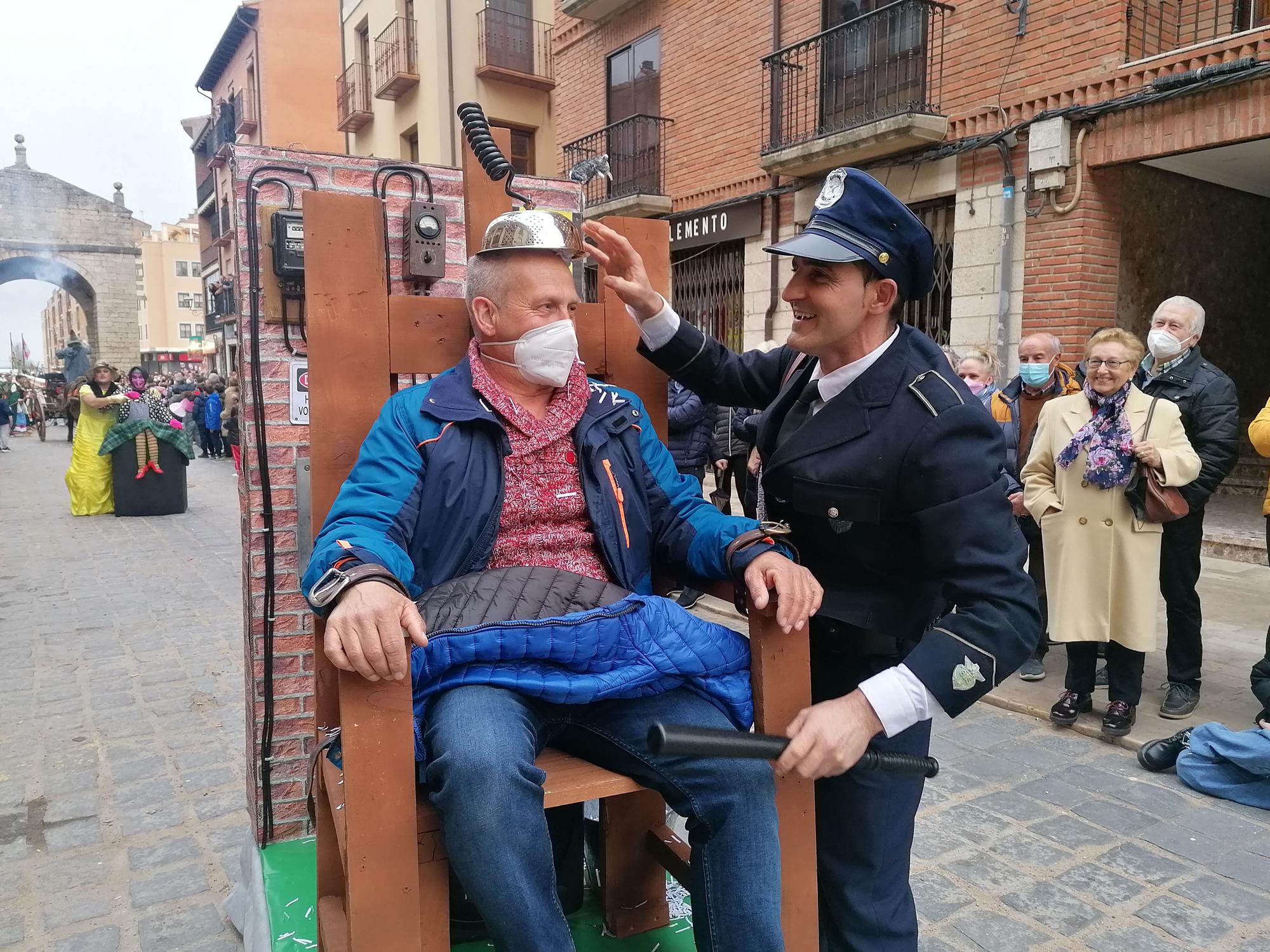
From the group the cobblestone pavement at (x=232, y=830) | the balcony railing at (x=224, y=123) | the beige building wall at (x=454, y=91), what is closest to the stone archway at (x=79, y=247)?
the balcony railing at (x=224, y=123)

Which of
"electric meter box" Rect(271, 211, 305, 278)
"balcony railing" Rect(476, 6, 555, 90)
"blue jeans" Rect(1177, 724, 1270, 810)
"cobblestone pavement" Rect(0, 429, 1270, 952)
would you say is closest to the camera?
"electric meter box" Rect(271, 211, 305, 278)

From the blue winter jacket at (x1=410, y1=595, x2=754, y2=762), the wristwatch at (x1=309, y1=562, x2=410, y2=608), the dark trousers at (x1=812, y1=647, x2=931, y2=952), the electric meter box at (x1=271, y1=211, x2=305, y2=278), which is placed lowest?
the dark trousers at (x1=812, y1=647, x2=931, y2=952)

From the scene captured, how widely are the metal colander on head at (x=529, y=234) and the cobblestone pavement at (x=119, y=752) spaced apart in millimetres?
2182

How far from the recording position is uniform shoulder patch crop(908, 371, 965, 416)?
1732mm

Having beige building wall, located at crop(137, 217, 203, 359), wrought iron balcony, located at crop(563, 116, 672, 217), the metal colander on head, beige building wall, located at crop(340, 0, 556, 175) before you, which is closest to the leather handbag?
the metal colander on head

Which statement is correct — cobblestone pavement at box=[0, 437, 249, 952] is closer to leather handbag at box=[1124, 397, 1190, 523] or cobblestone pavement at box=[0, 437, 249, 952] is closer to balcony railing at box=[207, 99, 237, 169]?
leather handbag at box=[1124, 397, 1190, 523]

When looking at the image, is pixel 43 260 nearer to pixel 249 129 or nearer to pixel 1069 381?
pixel 249 129

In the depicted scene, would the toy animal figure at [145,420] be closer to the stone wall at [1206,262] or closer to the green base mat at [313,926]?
the green base mat at [313,926]

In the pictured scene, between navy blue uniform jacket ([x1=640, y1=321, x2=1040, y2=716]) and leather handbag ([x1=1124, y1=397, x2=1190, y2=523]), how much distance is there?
2.57 metres

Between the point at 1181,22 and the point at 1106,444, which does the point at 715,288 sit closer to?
the point at 1181,22

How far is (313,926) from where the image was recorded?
2359 millimetres

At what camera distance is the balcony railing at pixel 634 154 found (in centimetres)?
1349

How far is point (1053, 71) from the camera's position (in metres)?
8.52

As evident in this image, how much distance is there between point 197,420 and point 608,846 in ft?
65.5
